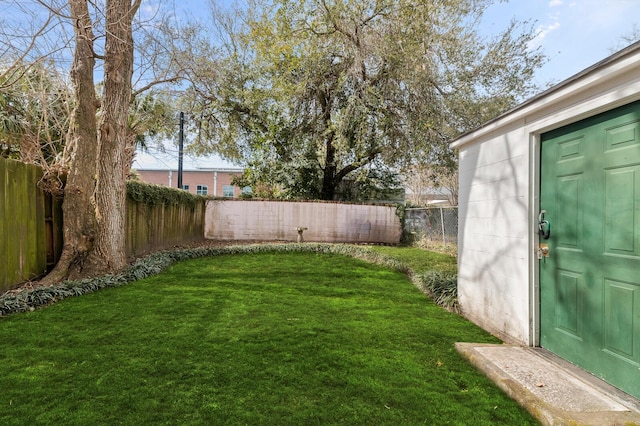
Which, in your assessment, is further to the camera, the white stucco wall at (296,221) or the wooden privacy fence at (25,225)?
the white stucco wall at (296,221)

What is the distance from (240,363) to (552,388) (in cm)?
215

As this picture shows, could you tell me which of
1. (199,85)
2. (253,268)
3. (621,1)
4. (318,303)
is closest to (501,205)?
(318,303)

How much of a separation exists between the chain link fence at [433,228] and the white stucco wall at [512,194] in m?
5.51

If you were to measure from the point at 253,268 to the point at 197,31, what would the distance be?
699cm

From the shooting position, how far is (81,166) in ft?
16.9

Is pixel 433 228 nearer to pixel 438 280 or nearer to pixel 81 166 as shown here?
pixel 438 280

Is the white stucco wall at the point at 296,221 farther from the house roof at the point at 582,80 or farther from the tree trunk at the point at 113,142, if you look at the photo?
the house roof at the point at 582,80

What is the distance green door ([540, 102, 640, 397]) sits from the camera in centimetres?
206

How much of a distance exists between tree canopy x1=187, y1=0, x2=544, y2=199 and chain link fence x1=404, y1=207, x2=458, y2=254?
1.89m

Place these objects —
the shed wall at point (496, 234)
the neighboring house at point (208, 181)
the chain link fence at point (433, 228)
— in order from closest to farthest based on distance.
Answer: the shed wall at point (496, 234), the chain link fence at point (433, 228), the neighboring house at point (208, 181)

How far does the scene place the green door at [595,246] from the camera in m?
2.06

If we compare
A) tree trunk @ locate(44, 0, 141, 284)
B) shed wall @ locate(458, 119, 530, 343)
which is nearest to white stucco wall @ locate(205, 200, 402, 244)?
tree trunk @ locate(44, 0, 141, 284)

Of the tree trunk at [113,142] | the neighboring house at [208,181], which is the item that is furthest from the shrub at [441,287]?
the neighboring house at [208,181]

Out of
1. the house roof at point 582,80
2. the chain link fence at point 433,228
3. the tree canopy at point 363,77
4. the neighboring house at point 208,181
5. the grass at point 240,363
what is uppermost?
the tree canopy at point 363,77
